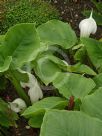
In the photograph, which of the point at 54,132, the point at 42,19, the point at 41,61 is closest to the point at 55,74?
the point at 41,61

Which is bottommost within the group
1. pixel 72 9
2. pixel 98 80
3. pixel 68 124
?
pixel 72 9

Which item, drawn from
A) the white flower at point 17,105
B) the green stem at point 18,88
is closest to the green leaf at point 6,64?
the green stem at point 18,88

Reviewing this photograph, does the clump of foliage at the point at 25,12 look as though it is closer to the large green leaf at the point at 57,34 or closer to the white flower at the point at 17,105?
the large green leaf at the point at 57,34

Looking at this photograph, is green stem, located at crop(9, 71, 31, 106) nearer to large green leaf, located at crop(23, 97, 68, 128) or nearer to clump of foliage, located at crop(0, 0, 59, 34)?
large green leaf, located at crop(23, 97, 68, 128)

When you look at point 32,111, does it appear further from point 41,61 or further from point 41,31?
point 41,31

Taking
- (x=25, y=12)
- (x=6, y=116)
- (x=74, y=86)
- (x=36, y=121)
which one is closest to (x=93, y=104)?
(x=74, y=86)

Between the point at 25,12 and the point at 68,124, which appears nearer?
the point at 68,124

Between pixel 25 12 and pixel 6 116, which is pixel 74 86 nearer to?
pixel 6 116
